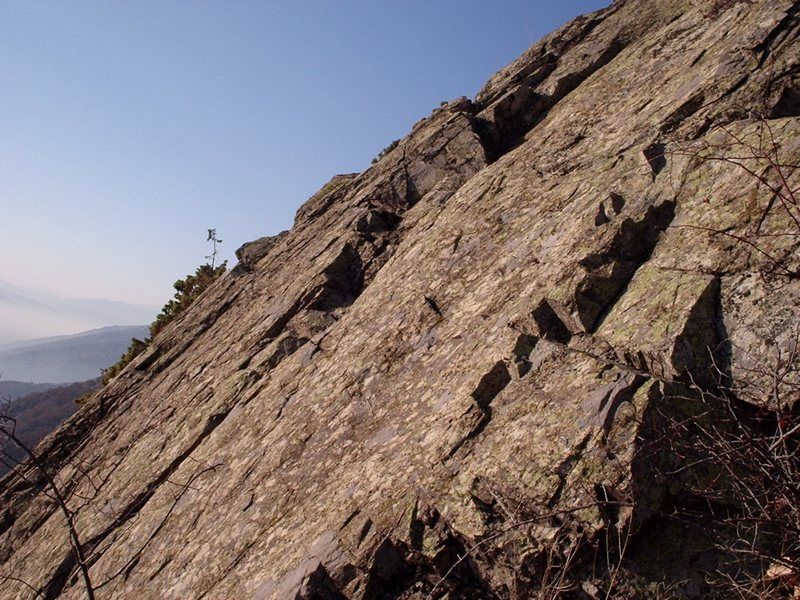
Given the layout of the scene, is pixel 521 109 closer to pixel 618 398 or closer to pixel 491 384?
pixel 491 384

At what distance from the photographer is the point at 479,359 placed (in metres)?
8.79

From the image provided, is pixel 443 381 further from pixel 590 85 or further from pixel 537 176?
pixel 590 85

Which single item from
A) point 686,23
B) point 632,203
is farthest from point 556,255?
point 686,23

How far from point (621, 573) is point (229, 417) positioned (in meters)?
8.97

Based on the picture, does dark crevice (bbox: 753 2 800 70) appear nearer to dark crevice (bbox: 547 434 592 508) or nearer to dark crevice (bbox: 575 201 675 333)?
dark crevice (bbox: 575 201 675 333)

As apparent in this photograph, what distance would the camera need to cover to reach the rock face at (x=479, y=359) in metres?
6.62

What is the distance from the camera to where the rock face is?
21.7 ft

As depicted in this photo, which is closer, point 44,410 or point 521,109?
point 521,109

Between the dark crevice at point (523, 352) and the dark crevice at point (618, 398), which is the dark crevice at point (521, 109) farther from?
the dark crevice at point (618, 398)

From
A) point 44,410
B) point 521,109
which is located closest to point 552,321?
point 521,109

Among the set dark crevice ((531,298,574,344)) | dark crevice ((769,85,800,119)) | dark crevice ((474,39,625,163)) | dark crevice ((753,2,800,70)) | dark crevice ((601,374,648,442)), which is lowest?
dark crevice ((601,374,648,442))

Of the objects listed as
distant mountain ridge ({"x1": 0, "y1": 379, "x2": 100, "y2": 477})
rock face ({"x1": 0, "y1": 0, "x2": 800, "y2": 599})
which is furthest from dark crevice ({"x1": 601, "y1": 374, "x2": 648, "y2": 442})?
distant mountain ridge ({"x1": 0, "y1": 379, "x2": 100, "y2": 477})

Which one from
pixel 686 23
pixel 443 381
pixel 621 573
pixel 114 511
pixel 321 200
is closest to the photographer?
pixel 621 573

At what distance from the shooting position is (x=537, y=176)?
1223cm
